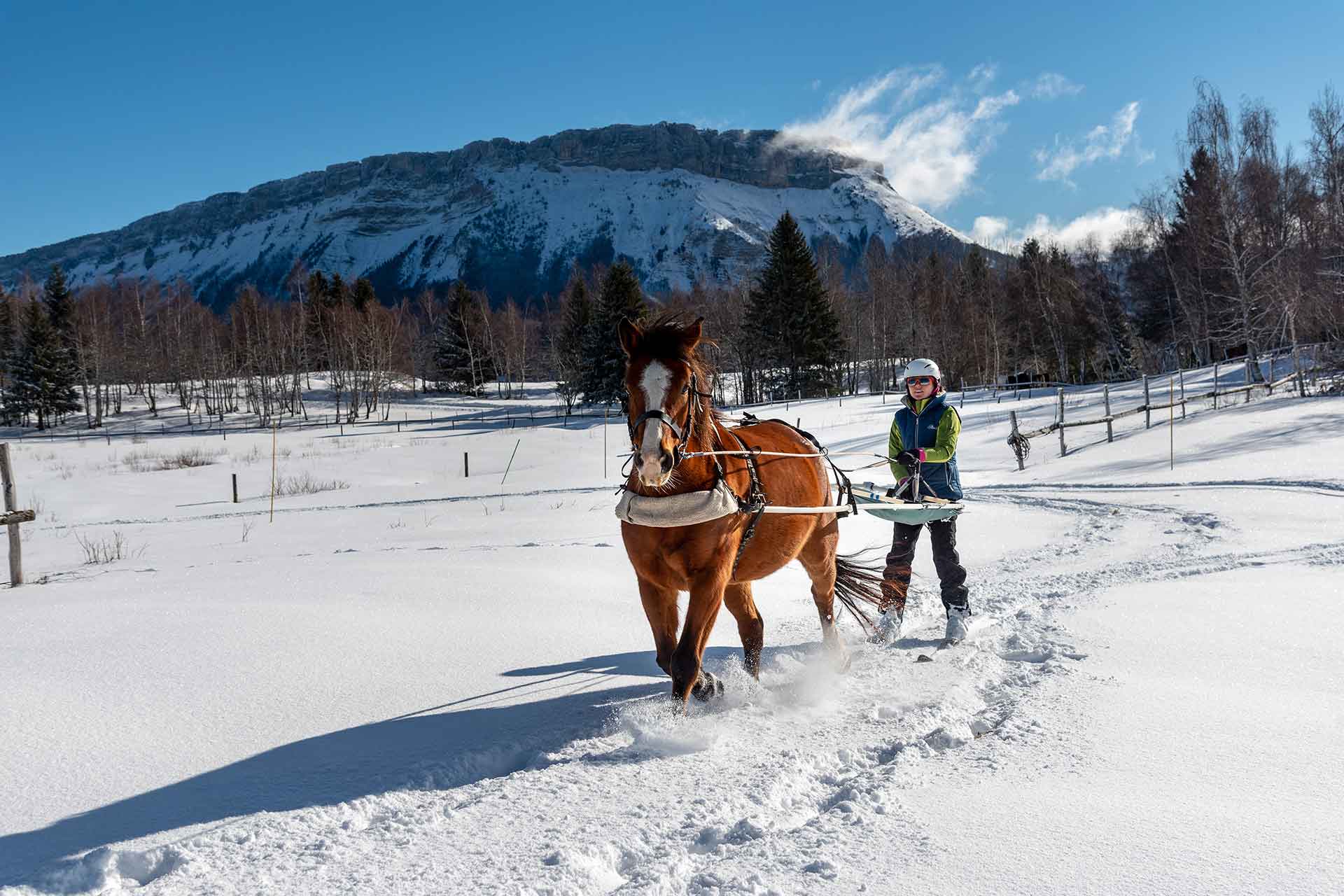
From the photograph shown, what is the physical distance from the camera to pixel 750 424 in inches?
192

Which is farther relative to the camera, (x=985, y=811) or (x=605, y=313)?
(x=605, y=313)

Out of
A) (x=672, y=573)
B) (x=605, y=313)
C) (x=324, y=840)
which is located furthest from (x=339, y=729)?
(x=605, y=313)

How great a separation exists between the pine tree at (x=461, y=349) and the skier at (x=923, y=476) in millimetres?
56711

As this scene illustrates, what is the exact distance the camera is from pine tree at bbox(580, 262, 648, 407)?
4131cm

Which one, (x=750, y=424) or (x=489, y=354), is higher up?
(x=489, y=354)

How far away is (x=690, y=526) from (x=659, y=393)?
0.66 m

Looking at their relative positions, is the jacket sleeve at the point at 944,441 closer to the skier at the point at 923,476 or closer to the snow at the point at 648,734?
the skier at the point at 923,476

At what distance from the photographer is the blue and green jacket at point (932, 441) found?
520cm

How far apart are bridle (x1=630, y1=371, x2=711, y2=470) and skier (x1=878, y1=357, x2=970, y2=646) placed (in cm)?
230

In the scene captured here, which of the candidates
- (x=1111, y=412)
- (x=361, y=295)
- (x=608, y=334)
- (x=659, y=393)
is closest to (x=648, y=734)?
(x=659, y=393)

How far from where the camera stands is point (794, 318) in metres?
45.3

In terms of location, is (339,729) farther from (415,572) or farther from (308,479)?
(308,479)

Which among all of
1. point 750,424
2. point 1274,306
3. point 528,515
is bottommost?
point 528,515

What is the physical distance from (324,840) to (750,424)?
330 cm
